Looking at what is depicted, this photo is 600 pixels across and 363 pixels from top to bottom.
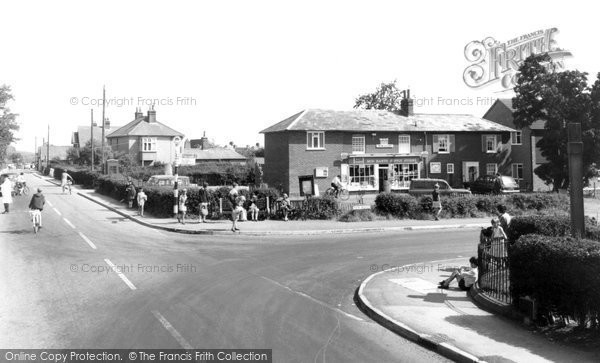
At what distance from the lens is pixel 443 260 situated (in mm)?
16344

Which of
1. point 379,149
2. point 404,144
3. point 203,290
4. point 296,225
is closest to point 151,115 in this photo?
point 379,149

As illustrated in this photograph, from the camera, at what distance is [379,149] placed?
159ft

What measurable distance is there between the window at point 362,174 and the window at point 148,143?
36.8 meters

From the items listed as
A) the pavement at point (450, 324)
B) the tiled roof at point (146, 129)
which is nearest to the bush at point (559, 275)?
the pavement at point (450, 324)

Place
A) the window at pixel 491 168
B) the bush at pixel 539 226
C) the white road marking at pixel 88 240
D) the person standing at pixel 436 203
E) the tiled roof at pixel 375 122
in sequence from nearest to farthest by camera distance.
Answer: the bush at pixel 539 226 → the white road marking at pixel 88 240 → the person standing at pixel 436 203 → the tiled roof at pixel 375 122 → the window at pixel 491 168

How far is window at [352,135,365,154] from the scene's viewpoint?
158 feet

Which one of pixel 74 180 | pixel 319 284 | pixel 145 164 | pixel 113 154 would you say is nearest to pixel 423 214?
pixel 319 284

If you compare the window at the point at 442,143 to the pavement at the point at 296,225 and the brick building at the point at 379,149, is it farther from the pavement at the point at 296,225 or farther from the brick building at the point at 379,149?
the pavement at the point at 296,225

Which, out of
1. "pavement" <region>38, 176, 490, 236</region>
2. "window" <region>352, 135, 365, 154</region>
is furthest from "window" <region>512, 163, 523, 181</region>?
"pavement" <region>38, 176, 490, 236</region>

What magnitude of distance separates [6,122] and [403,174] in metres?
35.7

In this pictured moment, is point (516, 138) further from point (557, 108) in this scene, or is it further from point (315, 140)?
point (315, 140)

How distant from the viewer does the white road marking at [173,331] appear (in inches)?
311

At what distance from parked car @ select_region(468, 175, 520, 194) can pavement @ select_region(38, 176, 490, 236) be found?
12746 mm

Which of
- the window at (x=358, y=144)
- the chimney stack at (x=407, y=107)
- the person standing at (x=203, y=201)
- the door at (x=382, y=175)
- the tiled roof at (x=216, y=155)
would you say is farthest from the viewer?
the tiled roof at (x=216, y=155)
